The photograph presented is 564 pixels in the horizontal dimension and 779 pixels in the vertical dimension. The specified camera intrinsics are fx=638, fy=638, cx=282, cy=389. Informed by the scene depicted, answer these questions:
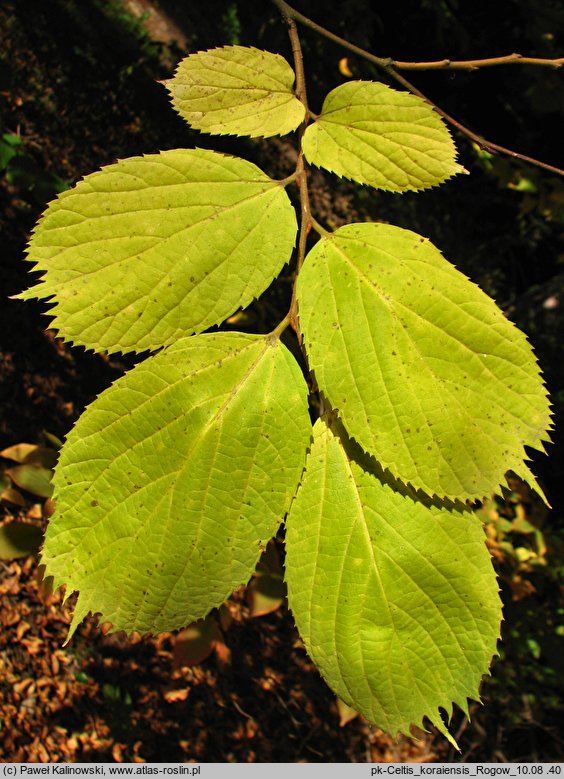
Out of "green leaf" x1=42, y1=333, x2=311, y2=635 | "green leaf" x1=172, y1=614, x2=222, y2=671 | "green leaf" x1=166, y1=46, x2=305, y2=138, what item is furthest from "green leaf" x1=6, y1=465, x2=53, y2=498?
"green leaf" x1=166, y1=46, x2=305, y2=138

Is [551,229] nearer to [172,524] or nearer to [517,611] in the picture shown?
[517,611]

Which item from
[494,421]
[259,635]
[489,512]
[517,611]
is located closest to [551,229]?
[489,512]

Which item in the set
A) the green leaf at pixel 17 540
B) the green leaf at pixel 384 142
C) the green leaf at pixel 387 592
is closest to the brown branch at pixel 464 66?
the green leaf at pixel 384 142

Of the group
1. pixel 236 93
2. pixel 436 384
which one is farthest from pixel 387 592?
pixel 236 93

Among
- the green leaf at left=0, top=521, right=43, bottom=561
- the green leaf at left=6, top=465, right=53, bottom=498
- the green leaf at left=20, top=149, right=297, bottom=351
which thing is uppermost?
the green leaf at left=20, top=149, right=297, bottom=351

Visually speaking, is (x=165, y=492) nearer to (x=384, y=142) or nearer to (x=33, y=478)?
(x=384, y=142)

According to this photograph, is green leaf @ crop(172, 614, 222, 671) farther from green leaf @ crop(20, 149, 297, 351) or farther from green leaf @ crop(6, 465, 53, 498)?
green leaf @ crop(20, 149, 297, 351)
